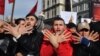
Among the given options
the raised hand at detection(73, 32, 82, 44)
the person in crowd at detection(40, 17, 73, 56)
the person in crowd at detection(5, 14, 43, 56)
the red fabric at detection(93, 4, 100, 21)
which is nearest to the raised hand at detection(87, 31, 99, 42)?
the raised hand at detection(73, 32, 82, 44)

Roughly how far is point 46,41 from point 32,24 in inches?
18.7

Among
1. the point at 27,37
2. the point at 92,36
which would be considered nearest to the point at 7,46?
the point at 27,37

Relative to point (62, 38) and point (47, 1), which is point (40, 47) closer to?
point (62, 38)

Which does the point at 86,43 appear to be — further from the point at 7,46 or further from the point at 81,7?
the point at 81,7

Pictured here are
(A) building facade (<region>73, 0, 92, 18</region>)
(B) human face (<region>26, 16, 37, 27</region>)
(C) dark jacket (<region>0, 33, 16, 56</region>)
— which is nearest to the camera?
(C) dark jacket (<region>0, 33, 16, 56</region>)

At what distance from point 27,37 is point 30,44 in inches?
4.9

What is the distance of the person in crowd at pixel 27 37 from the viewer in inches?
275

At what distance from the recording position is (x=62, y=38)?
682 cm

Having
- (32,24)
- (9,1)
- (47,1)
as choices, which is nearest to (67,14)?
(9,1)

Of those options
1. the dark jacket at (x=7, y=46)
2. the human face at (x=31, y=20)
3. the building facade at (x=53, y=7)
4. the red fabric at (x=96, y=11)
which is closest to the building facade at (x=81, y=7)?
the building facade at (x=53, y=7)

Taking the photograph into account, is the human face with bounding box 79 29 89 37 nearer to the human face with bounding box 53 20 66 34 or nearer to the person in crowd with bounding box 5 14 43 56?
the human face with bounding box 53 20 66 34

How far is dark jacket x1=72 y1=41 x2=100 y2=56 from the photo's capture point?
22.5ft

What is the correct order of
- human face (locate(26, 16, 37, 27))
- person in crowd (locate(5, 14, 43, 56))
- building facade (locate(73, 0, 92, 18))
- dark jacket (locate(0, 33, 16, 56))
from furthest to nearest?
building facade (locate(73, 0, 92, 18)) → human face (locate(26, 16, 37, 27)) → dark jacket (locate(0, 33, 16, 56)) → person in crowd (locate(5, 14, 43, 56))

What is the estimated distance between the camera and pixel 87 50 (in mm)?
6863
